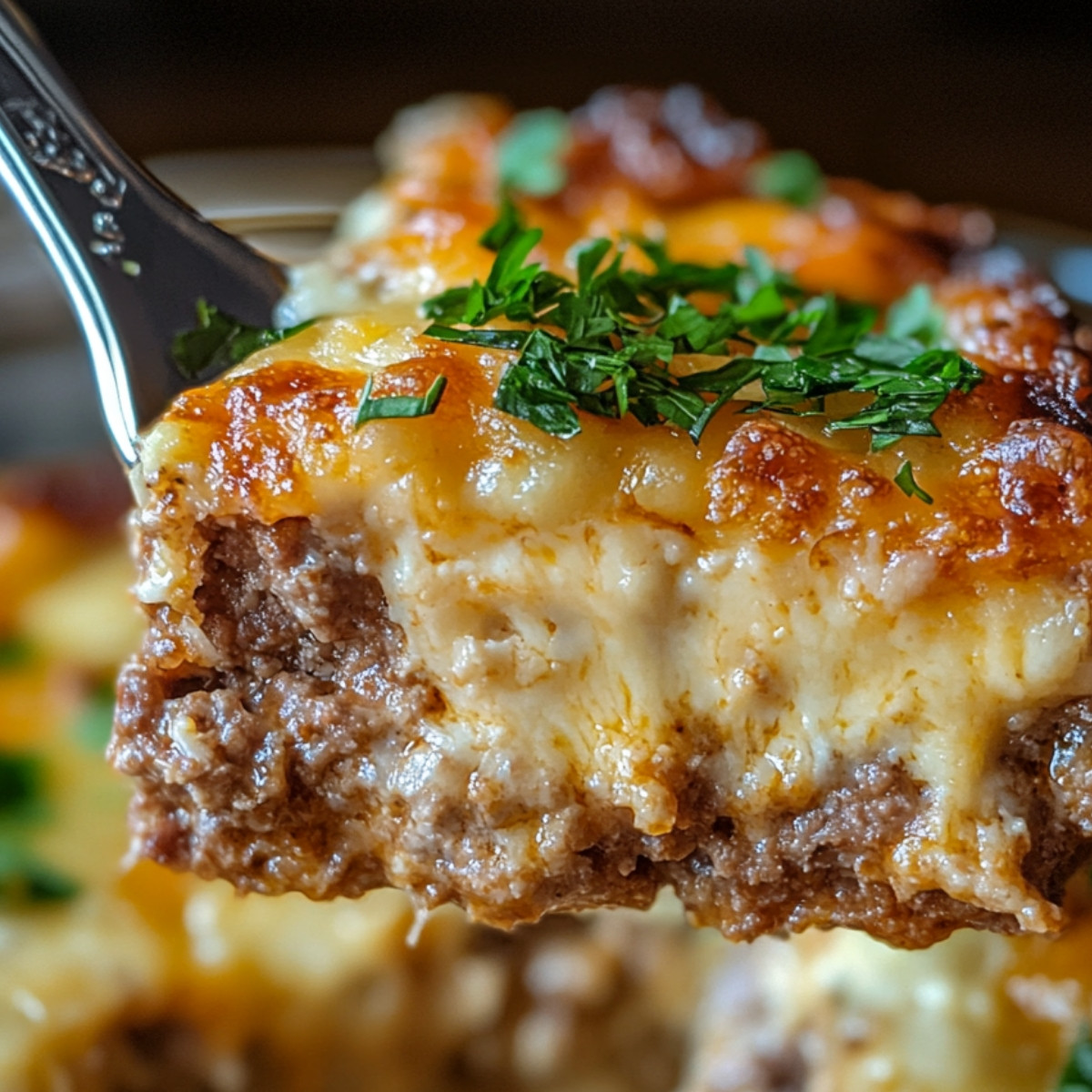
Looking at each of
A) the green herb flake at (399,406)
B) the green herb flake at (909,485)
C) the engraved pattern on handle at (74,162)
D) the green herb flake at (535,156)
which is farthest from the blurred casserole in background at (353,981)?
the engraved pattern on handle at (74,162)

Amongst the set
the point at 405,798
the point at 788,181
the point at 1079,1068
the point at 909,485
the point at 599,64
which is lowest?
the point at 1079,1068

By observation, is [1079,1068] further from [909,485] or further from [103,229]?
[103,229]

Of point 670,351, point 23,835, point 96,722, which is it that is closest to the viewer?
point 670,351

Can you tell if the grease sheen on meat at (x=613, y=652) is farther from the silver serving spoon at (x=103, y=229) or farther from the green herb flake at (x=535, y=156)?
Result: the green herb flake at (x=535, y=156)

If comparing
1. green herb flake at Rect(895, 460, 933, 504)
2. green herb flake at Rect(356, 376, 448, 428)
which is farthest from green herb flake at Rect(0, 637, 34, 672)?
green herb flake at Rect(895, 460, 933, 504)

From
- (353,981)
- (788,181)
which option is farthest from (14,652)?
(788,181)

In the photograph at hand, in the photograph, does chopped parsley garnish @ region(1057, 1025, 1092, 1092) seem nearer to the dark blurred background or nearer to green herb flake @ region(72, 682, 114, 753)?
green herb flake @ region(72, 682, 114, 753)

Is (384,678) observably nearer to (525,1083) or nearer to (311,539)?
(311,539)
